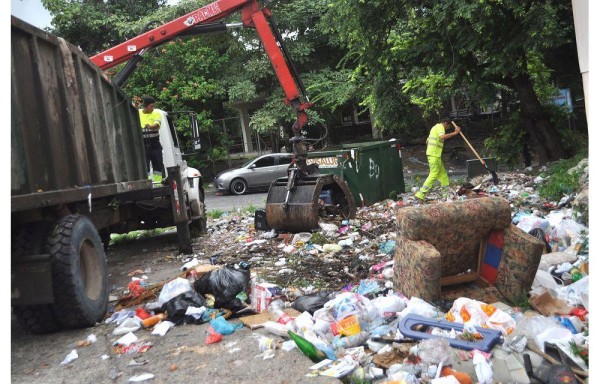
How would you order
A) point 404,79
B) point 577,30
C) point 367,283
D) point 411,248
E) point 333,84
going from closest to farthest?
1. point 577,30
2. point 411,248
3. point 367,283
4. point 404,79
5. point 333,84

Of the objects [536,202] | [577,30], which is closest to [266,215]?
[536,202]

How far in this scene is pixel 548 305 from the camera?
A: 4082 mm

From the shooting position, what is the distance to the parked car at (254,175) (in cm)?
1759

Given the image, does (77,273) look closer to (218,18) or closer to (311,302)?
(311,302)

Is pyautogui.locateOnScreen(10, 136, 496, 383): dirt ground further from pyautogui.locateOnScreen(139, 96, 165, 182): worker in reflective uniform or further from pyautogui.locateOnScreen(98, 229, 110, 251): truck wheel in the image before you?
pyautogui.locateOnScreen(139, 96, 165, 182): worker in reflective uniform

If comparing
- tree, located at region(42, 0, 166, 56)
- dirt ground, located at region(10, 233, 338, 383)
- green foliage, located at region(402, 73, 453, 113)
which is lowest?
dirt ground, located at region(10, 233, 338, 383)

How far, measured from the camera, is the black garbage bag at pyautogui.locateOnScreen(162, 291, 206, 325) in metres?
4.62

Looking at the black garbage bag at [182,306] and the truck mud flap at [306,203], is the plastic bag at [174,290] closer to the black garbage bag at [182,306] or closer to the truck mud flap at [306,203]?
the black garbage bag at [182,306]

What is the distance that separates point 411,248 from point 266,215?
4.42 metres

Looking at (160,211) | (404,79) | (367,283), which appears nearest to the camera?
(367,283)

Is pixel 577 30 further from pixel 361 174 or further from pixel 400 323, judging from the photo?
pixel 361 174

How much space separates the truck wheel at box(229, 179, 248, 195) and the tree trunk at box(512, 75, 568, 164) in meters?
8.75

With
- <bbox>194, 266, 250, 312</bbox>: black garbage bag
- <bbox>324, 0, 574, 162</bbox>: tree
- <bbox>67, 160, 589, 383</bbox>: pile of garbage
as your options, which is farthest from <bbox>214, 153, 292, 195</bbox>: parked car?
<bbox>194, 266, 250, 312</bbox>: black garbage bag

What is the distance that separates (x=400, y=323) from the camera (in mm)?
3748
